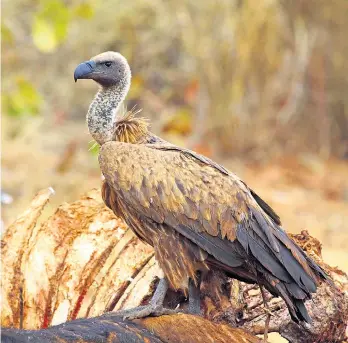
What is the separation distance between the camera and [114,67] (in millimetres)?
4980

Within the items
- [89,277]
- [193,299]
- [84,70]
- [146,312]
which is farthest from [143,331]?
[84,70]

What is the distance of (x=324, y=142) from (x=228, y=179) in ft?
28.4

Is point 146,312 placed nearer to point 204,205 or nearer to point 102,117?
point 204,205

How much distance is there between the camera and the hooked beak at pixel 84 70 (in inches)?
190

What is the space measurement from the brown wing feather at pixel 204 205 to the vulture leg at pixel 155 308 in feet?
1.14

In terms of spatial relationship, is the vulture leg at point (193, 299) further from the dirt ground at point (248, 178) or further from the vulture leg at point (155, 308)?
the dirt ground at point (248, 178)

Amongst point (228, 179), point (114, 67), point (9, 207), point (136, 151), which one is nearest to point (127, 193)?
point (136, 151)

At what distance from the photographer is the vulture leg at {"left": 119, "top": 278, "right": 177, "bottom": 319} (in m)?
4.44

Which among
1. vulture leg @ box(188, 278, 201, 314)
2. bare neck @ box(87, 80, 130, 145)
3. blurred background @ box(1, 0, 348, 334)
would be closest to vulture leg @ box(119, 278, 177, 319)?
vulture leg @ box(188, 278, 201, 314)

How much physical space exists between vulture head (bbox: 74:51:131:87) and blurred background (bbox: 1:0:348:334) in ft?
20.5

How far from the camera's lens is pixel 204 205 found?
451cm

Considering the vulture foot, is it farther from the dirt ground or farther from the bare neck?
the dirt ground

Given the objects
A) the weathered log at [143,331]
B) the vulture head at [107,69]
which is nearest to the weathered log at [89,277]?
the weathered log at [143,331]

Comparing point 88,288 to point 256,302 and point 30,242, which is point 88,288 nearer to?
point 30,242
